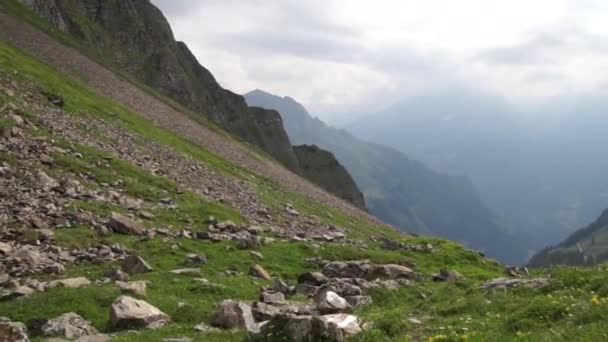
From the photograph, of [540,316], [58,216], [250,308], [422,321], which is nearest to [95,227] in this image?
[58,216]

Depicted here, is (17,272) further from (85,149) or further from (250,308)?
(85,149)

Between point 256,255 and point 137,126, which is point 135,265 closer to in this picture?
point 256,255

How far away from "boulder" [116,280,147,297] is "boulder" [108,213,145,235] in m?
10.8

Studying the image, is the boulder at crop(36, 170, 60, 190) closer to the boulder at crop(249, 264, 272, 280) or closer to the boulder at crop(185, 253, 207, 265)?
the boulder at crop(185, 253, 207, 265)

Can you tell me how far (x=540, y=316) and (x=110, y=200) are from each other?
96.0 feet

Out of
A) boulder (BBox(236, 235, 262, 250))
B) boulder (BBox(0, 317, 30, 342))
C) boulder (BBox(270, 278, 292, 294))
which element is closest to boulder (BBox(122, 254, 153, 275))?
boulder (BBox(270, 278, 292, 294))

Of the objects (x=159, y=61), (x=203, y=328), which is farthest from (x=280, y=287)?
(x=159, y=61)

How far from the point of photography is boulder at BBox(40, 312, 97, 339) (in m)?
18.2

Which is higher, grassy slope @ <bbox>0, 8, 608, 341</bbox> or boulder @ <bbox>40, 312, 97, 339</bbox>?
grassy slope @ <bbox>0, 8, 608, 341</bbox>

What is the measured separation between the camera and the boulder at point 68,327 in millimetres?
18172

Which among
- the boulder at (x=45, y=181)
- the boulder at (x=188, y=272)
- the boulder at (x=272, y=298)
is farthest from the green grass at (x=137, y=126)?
the boulder at (x=272, y=298)

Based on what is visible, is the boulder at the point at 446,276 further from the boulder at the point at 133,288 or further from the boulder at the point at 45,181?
the boulder at the point at 45,181

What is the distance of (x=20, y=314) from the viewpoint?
19953 mm

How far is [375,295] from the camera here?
26359 mm
